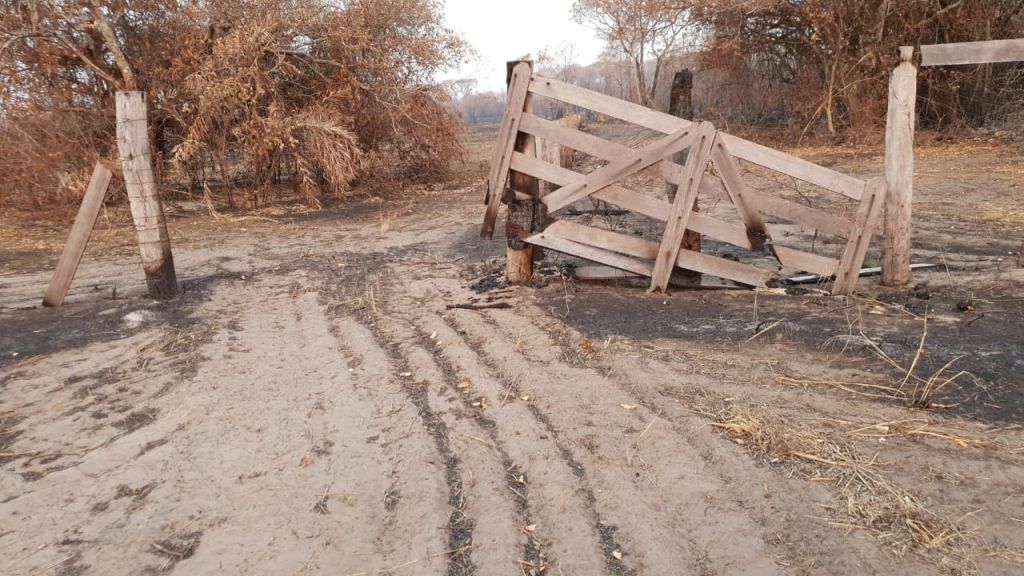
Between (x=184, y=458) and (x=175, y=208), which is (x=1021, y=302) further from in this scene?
(x=175, y=208)

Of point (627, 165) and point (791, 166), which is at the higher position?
point (627, 165)

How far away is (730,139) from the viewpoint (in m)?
6.24

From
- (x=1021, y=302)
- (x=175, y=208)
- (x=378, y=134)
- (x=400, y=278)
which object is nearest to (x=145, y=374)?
(x=400, y=278)

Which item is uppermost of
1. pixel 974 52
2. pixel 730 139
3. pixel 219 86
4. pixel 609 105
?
pixel 219 86

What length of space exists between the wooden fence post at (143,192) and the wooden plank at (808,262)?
251 inches

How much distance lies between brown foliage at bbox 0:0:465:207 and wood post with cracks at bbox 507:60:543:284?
697 cm

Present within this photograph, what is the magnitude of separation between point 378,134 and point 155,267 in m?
9.35

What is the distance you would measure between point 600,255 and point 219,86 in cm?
906

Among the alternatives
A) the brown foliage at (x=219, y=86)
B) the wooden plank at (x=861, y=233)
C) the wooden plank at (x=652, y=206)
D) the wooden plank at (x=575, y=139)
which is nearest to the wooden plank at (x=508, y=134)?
the wooden plank at (x=575, y=139)

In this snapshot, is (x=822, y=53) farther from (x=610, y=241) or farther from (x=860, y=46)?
(x=610, y=241)

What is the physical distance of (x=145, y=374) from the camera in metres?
5.46

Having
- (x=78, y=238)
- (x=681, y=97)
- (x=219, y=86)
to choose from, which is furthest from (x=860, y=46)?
(x=78, y=238)

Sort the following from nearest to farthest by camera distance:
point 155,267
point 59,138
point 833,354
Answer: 1. point 833,354
2. point 155,267
3. point 59,138

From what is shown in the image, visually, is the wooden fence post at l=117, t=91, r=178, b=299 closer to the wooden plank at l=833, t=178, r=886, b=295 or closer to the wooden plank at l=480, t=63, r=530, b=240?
the wooden plank at l=480, t=63, r=530, b=240
